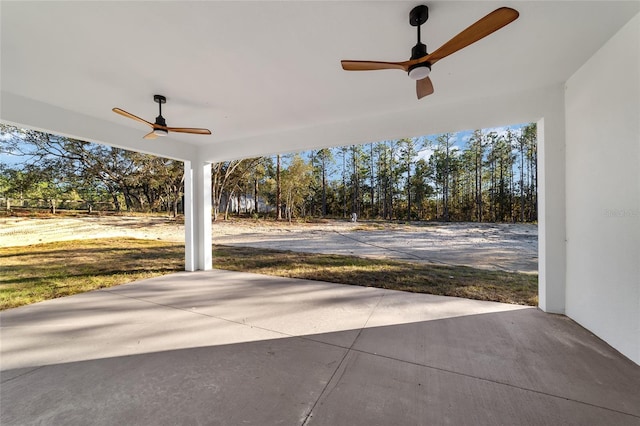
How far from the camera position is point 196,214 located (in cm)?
490

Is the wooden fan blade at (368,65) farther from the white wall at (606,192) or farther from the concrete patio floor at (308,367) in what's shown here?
the concrete patio floor at (308,367)

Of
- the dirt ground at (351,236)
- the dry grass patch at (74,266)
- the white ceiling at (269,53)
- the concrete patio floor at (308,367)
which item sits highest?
the white ceiling at (269,53)

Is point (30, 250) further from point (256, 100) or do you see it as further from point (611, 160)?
point (611, 160)

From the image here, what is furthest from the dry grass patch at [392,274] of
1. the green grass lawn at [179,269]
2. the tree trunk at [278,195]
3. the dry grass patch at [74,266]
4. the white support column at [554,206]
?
the dry grass patch at [74,266]

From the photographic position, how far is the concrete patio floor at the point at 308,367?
1360mm

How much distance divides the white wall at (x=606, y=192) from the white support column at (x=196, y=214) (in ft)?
18.4

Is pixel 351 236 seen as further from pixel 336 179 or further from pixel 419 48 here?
pixel 419 48

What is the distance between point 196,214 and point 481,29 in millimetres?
5111

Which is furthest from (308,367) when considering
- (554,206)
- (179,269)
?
(179,269)

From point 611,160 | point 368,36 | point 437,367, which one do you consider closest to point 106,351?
point 437,367

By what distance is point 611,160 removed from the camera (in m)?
2.00

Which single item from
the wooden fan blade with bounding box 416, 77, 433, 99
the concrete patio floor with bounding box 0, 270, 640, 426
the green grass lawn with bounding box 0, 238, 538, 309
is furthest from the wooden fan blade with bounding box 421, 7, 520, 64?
the green grass lawn with bounding box 0, 238, 538, 309

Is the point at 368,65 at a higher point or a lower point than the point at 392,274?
higher

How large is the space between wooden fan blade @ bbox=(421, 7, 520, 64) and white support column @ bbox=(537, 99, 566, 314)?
6.60 ft
